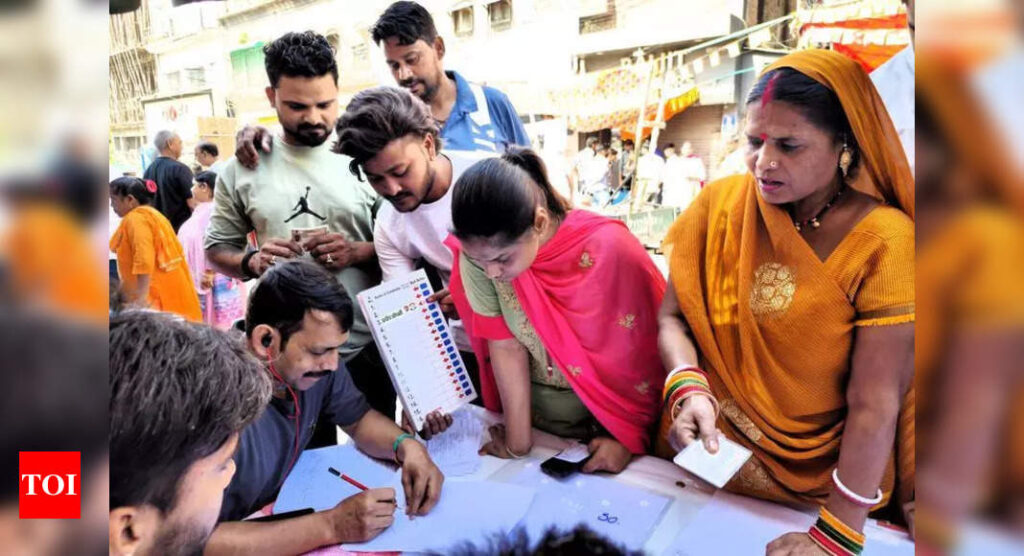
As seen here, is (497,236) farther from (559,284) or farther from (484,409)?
(484,409)

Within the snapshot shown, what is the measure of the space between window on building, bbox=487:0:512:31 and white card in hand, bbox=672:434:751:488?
105cm

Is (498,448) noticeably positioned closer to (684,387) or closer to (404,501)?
(404,501)

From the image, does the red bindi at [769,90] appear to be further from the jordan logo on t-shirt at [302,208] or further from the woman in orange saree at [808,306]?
the jordan logo on t-shirt at [302,208]

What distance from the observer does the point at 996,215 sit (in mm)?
518

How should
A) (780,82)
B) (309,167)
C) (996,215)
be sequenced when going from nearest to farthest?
(996,215)
(780,82)
(309,167)

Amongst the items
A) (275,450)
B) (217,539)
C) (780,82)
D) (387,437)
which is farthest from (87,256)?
(780,82)

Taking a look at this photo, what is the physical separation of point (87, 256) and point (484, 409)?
1.11 metres

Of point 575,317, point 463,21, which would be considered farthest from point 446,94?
point 575,317

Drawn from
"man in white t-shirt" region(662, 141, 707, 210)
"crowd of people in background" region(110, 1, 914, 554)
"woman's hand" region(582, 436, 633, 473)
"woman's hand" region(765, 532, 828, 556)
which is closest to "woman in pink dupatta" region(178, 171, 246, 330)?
"crowd of people in background" region(110, 1, 914, 554)

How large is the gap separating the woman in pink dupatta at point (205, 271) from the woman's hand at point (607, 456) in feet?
3.61

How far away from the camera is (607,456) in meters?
1.40

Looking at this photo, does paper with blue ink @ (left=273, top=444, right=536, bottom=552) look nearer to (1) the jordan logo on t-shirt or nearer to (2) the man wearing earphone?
(2) the man wearing earphone

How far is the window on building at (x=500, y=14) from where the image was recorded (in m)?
1.48

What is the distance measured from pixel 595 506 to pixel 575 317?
0.42 meters
